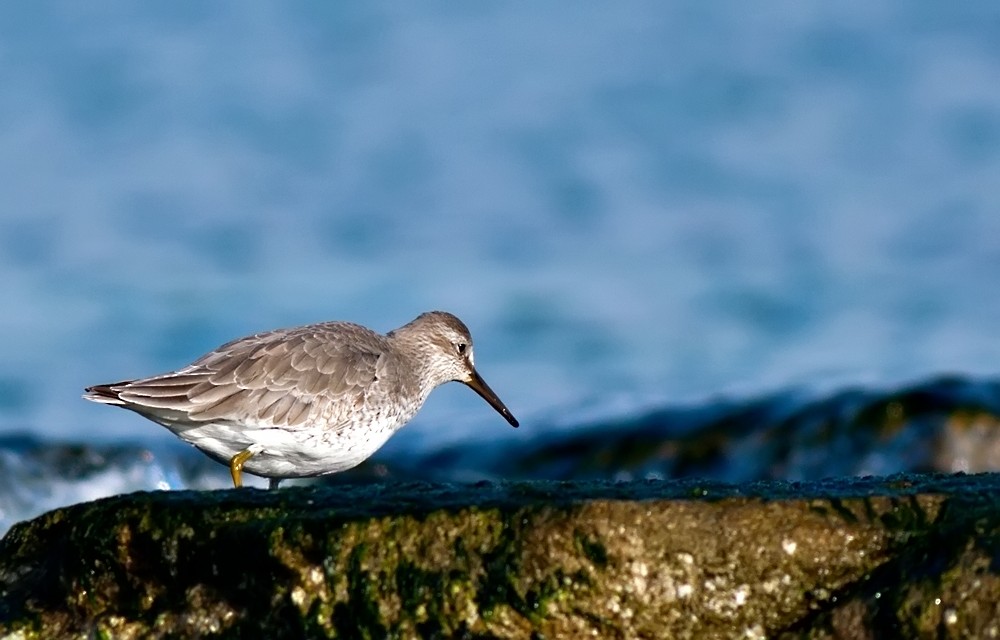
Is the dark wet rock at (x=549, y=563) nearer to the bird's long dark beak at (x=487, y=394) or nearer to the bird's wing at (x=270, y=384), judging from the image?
the bird's wing at (x=270, y=384)

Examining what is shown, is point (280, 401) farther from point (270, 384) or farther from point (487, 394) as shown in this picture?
point (487, 394)

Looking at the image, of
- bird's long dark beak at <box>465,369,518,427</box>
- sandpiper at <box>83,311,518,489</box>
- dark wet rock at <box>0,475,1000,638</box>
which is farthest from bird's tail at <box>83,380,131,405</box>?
bird's long dark beak at <box>465,369,518,427</box>

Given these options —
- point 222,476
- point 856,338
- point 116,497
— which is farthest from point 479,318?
point 116,497

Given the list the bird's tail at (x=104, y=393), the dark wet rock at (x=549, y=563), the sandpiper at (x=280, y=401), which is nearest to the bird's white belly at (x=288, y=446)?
the sandpiper at (x=280, y=401)

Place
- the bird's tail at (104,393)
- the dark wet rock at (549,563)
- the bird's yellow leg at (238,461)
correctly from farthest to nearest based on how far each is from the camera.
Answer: the bird's yellow leg at (238,461) → the bird's tail at (104,393) → the dark wet rock at (549,563)

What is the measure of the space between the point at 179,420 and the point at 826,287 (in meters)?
11.3

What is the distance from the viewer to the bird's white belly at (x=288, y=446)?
607 centimetres

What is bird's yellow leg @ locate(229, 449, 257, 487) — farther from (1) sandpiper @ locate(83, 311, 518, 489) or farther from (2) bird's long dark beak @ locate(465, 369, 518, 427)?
(2) bird's long dark beak @ locate(465, 369, 518, 427)

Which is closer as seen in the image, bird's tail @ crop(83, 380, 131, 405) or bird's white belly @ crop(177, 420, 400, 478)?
bird's tail @ crop(83, 380, 131, 405)

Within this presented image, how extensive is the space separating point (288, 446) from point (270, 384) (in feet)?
0.87

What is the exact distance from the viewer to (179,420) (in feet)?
19.7

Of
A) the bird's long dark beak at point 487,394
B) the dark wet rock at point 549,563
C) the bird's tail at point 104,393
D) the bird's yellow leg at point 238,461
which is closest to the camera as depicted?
the dark wet rock at point 549,563

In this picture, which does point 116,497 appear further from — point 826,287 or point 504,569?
point 826,287

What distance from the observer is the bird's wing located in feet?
19.6
